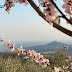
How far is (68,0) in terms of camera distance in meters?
1.93

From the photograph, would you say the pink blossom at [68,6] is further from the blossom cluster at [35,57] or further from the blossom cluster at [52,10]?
the blossom cluster at [35,57]

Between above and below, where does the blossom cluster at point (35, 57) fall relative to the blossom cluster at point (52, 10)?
below

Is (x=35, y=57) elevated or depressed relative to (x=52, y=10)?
depressed

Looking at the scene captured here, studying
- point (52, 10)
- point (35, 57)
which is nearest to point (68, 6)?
point (52, 10)

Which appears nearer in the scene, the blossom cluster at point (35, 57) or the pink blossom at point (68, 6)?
the pink blossom at point (68, 6)

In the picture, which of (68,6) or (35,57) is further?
(35,57)

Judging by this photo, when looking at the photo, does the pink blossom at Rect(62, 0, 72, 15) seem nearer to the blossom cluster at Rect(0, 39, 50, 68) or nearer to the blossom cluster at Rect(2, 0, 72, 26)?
the blossom cluster at Rect(2, 0, 72, 26)

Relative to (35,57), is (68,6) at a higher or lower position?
higher

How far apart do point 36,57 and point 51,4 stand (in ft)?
12.4

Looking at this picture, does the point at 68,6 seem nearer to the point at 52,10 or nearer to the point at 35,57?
the point at 52,10

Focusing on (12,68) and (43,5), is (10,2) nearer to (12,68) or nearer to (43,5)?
(43,5)

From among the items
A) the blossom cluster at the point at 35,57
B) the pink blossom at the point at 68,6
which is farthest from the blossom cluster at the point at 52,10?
the blossom cluster at the point at 35,57

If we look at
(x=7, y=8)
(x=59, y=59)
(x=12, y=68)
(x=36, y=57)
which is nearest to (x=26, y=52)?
(x=36, y=57)

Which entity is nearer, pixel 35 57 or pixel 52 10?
pixel 52 10
